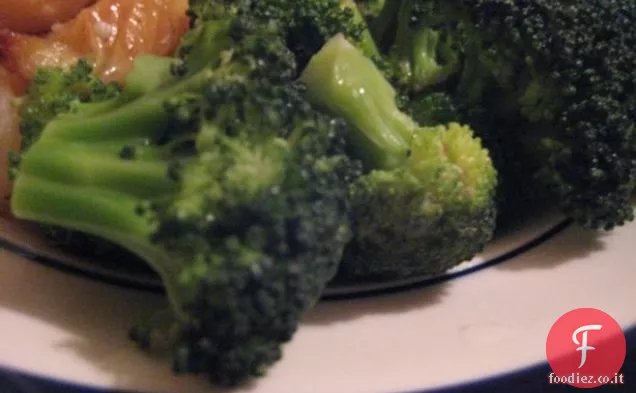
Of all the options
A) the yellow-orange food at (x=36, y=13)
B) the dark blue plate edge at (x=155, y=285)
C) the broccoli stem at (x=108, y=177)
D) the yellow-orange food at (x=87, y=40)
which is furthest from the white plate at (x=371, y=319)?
the yellow-orange food at (x=36, y=13)

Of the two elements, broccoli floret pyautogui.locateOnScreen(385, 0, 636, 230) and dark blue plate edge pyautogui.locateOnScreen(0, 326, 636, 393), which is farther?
broccoli floret pyautogui.locateOnScreen(385, 0, 636, 230)

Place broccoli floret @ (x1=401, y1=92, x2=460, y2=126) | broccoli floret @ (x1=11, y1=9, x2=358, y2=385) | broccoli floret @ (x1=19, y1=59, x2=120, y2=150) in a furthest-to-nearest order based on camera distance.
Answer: broccoli floret @ (x1=401, y1=92, x2=460, y2=126)
broccoli floret @ (x1=19, y1=59, x2=120, y2=150)
broccoli floret @ (x1=11, y1=9, x2=358, y2=385)

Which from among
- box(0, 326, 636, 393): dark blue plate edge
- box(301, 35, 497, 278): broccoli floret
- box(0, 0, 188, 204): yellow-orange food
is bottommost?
box(0, 326, 636, 393): dark blue plate edge

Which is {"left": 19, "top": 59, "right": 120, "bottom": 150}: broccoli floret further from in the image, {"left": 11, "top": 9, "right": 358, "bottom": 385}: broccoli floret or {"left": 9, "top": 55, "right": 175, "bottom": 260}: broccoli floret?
{"left": 11, "top": 9, "right": 358, "bottom": 385}: broccoli floret

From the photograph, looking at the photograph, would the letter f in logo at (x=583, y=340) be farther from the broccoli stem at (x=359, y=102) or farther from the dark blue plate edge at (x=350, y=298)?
the broccoli stem at (x=359, y=102)

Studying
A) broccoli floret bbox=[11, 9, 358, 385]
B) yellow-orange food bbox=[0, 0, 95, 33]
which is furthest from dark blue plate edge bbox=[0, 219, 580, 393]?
yellow-orange food bbox=[0, 0, 95, 33]

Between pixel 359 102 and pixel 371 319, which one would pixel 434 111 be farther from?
pixel 371 319
